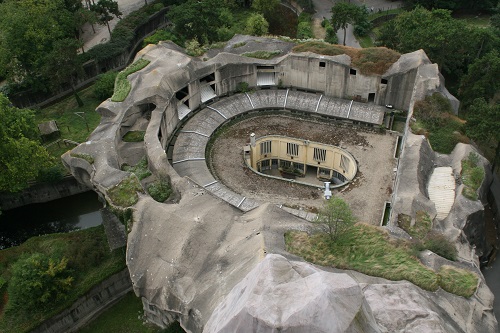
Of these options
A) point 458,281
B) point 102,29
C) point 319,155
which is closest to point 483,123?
point 319,155

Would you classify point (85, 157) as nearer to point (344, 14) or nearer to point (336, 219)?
point (336, 219)

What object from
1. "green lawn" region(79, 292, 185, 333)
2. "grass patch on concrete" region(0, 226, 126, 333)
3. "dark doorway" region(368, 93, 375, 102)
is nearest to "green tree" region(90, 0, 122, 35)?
"grass patch on concrete" region(0, 226, 126, 333)

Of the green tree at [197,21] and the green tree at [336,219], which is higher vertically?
the green tree at [197,21]

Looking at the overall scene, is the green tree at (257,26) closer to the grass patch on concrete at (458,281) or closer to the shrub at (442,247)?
the shrub at (442,247)

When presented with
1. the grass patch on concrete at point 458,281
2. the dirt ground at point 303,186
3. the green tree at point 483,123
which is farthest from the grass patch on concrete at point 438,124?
the grass patch on concrete at point 458,281

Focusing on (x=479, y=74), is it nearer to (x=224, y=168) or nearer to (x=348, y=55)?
(x=348, y=55)

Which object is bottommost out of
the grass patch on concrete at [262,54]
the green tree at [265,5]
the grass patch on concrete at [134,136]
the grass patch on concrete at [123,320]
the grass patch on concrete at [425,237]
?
the grass patch on concrete at [123,320]

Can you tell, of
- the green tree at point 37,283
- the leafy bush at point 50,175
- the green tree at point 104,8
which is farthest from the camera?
the green tree at point 104,8

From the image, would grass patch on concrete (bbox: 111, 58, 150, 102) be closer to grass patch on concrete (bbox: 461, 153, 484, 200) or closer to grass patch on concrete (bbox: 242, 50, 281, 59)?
grass patch on concrete (bbox: 242, 50, 281, 59)
